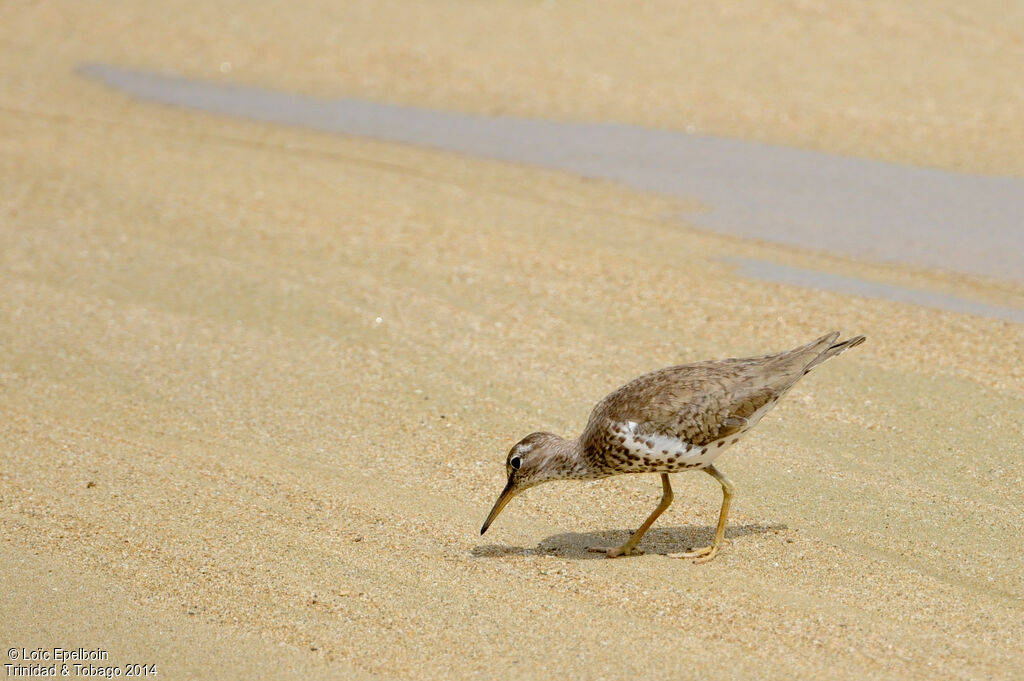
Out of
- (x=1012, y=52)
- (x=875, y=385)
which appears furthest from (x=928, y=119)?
(x=875, y=385)

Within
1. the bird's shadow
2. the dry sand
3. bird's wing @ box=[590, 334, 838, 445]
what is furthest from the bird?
the dry sand

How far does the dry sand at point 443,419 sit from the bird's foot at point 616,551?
0.24 ft

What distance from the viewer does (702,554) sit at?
618cm

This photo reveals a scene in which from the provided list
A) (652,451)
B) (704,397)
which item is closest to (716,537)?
(652,451)

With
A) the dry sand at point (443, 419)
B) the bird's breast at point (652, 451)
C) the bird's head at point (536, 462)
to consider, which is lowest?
the dry sand at point (443, 419)

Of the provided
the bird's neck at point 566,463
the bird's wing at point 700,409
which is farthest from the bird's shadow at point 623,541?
the bird's wing at point 700,409

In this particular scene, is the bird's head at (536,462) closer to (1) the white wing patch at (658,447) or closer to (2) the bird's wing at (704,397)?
(2) the bird's wing at (704,397)

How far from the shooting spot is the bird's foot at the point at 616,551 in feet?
20.4

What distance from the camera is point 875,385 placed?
26.8 ft

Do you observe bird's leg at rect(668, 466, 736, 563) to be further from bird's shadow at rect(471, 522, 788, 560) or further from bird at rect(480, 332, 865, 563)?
bird's shadow at rect(471, 522, 788, 560)

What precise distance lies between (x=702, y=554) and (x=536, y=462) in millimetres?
916

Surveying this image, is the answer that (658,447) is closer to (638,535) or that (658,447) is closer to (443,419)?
(638,535)

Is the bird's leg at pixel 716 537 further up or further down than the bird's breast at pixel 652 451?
further down

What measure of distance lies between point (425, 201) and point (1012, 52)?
301 inches
